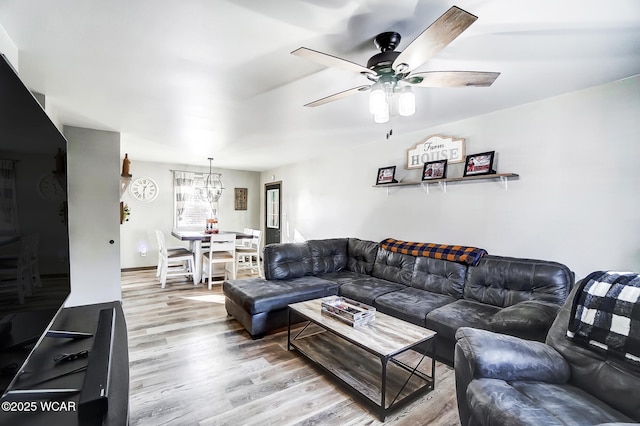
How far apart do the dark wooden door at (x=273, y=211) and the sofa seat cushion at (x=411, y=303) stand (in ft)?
14.1

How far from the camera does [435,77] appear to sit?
1.70 meters

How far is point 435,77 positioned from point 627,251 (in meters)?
2.10

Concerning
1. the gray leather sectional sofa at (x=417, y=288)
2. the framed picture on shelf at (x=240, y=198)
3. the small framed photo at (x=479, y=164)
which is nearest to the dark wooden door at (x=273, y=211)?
the framed picture on shelf at (x=240, y=198)

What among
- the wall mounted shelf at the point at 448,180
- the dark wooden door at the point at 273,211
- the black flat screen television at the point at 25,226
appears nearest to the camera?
the black flat screen television at the point at 25,226

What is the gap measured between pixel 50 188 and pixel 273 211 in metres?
6.13

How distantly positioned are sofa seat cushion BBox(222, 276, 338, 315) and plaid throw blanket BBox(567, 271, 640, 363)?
2.24 m

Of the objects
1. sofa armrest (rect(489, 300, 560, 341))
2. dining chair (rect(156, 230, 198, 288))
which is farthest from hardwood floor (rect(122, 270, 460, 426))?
dining chair (rect(156, 230, 198, 288))

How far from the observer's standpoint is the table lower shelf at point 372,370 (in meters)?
Answer: 1.97

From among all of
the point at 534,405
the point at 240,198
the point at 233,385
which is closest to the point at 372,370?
the point at 233,385

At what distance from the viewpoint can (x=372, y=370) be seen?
236cm

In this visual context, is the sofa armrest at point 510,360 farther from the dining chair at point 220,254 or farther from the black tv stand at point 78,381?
the dining chair at point 220,254

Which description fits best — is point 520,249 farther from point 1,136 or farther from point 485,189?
→ point 1,136

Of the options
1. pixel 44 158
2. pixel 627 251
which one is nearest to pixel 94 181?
pixel 44 158

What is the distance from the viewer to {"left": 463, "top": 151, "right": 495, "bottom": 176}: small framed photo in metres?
2.99
